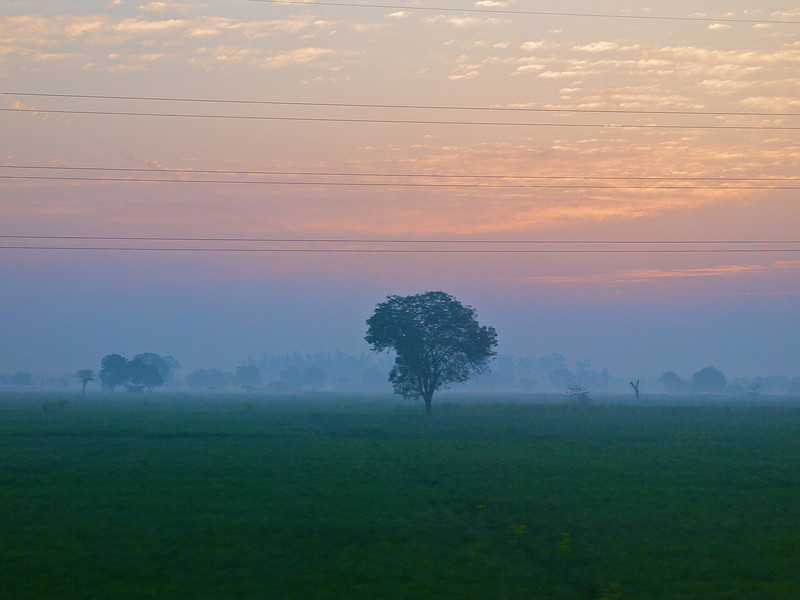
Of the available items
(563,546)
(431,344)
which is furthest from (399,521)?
(431,344)

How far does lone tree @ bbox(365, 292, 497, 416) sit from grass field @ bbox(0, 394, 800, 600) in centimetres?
4403

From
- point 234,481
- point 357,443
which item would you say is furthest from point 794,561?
point 357,443

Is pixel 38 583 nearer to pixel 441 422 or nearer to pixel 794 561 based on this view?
pixel 794 561

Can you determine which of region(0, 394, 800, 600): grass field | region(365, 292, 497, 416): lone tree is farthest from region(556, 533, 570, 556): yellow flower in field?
region(365, 292, 497, 416): lone tree

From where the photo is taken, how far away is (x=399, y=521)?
81.7 feet

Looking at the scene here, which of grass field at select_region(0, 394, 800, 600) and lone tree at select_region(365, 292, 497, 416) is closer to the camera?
grass field at select_region(0, 394, 800, 600)

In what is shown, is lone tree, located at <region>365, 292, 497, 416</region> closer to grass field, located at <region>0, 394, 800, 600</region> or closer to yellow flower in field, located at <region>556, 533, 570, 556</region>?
grass field, located at <region>0, 394, 800, 600</region>

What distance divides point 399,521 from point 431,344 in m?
69.3

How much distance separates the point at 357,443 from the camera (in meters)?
52.6

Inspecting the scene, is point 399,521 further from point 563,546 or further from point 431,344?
point 431,344

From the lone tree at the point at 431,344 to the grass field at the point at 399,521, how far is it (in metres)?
44.0

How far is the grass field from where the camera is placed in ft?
58.8

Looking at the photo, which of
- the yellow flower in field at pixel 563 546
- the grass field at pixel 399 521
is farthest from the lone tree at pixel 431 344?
the yellow flower in field at pixel 563 546

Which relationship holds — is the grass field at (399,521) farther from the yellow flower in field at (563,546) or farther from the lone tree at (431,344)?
the lone tree at (431,344)
